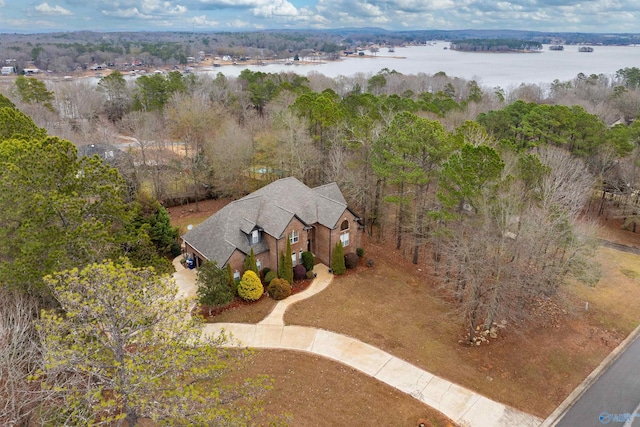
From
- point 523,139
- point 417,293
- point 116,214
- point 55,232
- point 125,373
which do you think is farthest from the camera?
point 523,139

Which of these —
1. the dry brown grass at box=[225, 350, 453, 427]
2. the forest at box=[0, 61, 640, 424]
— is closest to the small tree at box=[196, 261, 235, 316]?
the forest at box=[0, 61, 640, 424]

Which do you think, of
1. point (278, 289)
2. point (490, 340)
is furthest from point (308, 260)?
point (490, 340)

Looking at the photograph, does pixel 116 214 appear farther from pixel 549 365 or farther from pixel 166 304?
pixel 549 365

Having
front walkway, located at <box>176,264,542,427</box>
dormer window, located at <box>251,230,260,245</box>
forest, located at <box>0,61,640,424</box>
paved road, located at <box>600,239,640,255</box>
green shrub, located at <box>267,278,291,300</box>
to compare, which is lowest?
paved road, located at <box>600,239,640,255</box>

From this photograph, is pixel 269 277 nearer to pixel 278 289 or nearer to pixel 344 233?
pixel 278 289

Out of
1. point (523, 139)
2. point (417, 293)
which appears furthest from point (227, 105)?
point (417, 293)

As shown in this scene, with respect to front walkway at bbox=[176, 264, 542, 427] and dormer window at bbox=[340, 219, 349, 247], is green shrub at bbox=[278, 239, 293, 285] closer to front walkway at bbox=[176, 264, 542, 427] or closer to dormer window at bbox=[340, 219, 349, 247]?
front walkway at bbox=[176, 264, 542, 427]

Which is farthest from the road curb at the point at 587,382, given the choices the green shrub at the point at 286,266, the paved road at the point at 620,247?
the green shrub at the point at 286,266
